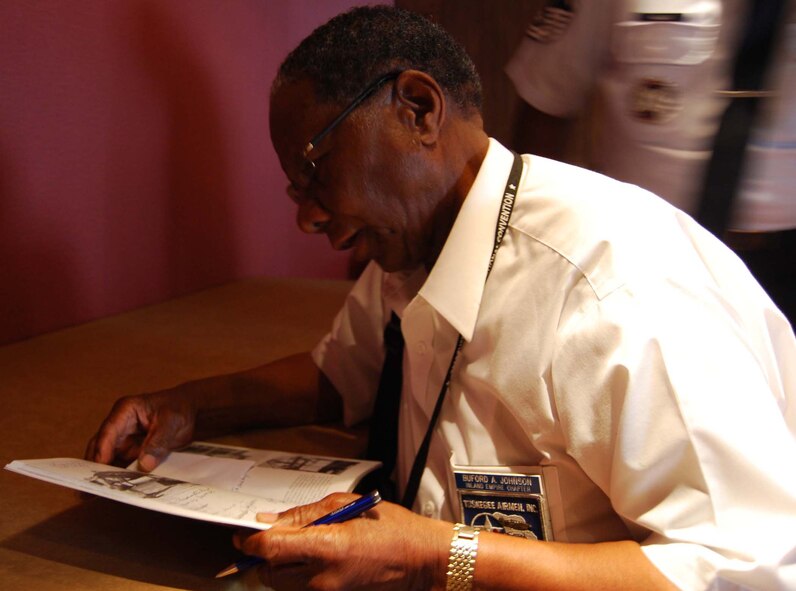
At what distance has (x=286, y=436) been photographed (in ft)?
3.95

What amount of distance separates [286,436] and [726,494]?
0.74m

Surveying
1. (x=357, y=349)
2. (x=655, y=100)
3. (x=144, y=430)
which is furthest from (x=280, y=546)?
(x=655, y=100)

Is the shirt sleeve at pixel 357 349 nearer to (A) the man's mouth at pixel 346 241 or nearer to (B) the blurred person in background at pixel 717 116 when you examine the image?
(A) the man's mouth at pixel 346 241

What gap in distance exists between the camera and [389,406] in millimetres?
1094

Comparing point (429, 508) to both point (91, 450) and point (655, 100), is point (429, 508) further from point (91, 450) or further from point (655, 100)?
point (655, 100)

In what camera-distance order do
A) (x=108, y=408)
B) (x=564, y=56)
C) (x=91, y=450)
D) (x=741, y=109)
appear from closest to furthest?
1. (x=91, y=450)
2. (x=741, y=109)
3. (x=108, y=408)
4. (x=564, y=56)

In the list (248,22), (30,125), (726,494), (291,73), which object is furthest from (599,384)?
(248,22)

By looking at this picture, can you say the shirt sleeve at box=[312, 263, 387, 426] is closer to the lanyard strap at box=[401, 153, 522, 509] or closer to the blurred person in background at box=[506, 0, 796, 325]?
the lanyard strap at box=[401, 153, 522, 509]

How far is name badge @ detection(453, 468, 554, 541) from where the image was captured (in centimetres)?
76

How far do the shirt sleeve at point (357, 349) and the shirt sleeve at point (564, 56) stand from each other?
50 cm

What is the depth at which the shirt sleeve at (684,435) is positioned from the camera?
0.63 m

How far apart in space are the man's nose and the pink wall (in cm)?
95

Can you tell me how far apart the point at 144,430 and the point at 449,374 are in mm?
512

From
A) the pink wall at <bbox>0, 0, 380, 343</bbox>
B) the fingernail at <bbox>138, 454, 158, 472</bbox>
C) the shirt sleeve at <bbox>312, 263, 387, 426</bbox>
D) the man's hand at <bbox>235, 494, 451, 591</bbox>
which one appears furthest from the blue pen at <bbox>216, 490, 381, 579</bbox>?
the pink wall at <bbox>0, 0, 380, 343</bbox>
